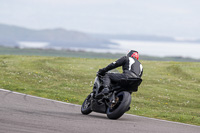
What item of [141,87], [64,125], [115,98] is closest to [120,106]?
[115,98]

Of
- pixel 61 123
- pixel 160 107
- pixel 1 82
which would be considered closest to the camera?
pixel 61 123

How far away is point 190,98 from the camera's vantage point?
2294 centimetres

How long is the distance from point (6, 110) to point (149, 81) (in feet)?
60.6

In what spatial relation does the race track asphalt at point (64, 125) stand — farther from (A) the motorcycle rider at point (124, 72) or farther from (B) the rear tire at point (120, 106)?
(A) the motorcycle rider at point (124, 72)

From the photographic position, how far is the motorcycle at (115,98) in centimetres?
1139

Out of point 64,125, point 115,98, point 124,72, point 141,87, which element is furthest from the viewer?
point 141,87

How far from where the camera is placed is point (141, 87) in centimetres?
2558

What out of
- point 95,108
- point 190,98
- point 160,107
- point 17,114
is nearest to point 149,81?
point 190,98

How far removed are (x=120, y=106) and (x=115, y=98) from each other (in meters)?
0.44

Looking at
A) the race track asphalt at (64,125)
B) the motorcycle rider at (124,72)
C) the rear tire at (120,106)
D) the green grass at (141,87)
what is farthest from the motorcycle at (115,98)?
the green grass at (141,87)

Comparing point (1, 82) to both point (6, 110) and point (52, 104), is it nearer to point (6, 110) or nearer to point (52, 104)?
point (52, 104)

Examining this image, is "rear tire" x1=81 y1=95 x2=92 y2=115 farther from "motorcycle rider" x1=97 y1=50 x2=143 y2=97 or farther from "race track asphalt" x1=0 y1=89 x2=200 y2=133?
"race track asphalt" x1=0 y1=89 x2=200 y2=133

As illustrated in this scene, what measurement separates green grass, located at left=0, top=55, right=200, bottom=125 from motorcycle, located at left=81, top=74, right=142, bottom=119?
3106mm

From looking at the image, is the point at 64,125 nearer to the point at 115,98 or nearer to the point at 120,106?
the point at 120,106
